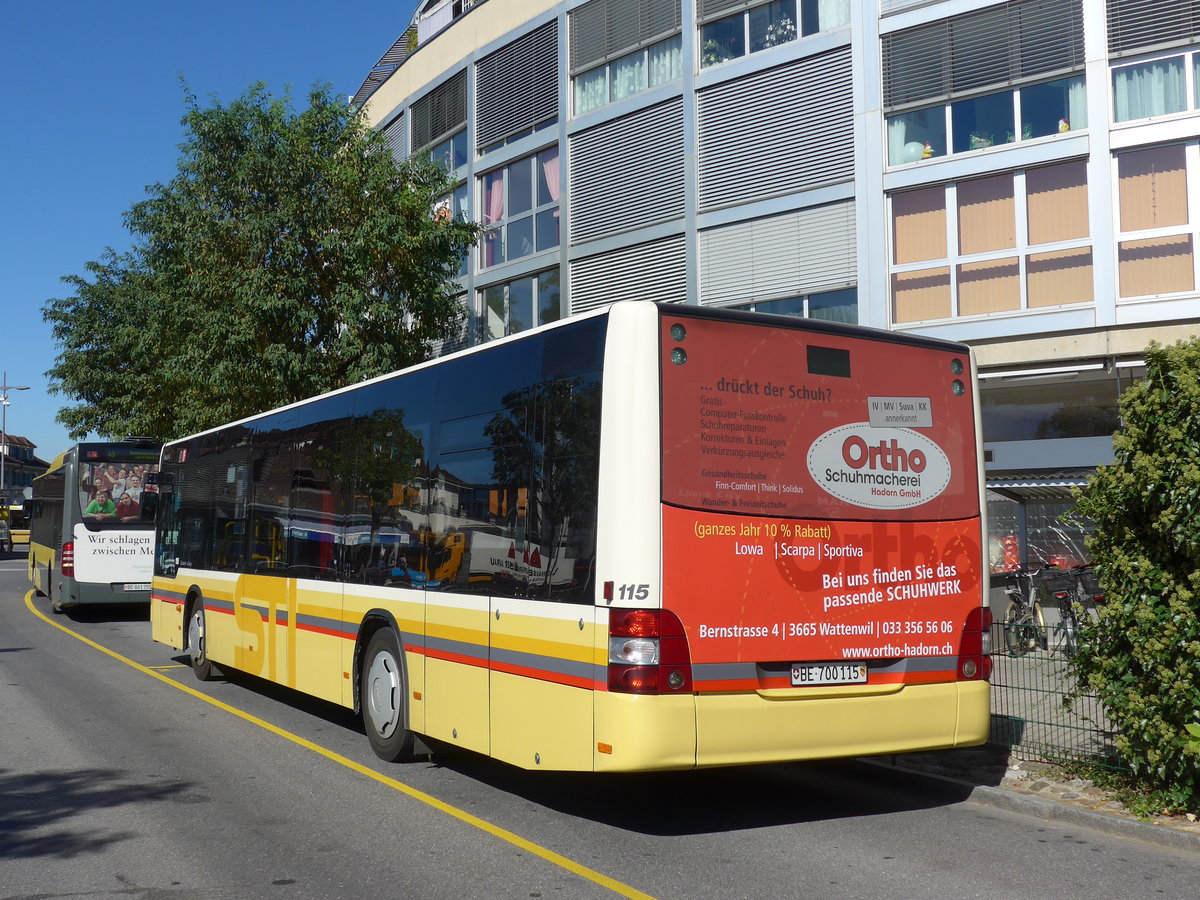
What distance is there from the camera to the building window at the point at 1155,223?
56.9ft

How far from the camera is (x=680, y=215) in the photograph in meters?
22.8

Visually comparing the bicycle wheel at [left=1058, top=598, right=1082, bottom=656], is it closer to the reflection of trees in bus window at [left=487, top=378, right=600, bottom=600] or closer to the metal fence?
the metal fence

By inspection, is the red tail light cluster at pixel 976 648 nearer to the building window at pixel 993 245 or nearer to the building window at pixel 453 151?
the building window at pixel 993 245

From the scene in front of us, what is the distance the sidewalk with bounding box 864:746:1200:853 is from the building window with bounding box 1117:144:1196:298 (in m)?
11.3

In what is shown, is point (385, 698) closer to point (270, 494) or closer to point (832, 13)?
point (270, 494)

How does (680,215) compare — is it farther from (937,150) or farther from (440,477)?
(440,477)

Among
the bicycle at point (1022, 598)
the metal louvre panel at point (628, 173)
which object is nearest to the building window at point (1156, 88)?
the bicycle at point (1022, 598)

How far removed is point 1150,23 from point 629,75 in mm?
10060

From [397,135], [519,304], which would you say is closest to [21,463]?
[397,135]

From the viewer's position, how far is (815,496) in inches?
261

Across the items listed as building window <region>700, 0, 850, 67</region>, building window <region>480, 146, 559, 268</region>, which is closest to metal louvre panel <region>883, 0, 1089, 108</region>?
building window <region>700, 0, 850, 67</region>

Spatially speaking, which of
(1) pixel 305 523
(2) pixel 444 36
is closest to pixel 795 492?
(1) pixel 305 523

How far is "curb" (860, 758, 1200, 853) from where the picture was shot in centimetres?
626

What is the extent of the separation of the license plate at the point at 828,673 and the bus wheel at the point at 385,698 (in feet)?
9.97
